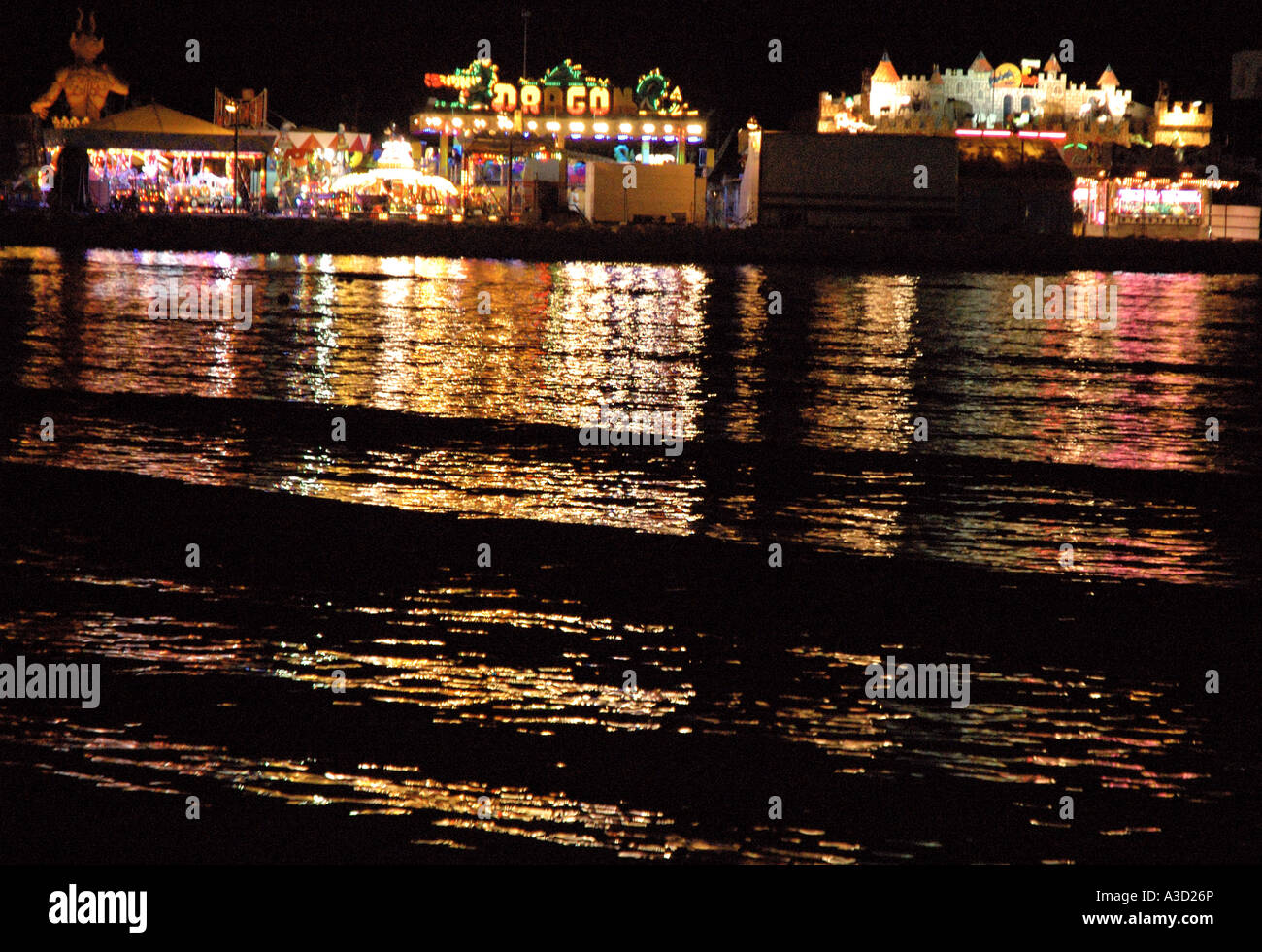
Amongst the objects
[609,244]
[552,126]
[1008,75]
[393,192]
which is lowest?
[609,244]

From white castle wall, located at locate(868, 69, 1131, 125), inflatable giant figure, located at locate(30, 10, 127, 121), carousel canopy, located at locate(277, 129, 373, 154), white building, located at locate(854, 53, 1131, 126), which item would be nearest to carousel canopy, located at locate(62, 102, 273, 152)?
carousel canopy, located at locate(277, 129, 373, 154)

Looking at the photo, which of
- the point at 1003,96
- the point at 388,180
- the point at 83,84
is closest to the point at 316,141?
the point at 388,180

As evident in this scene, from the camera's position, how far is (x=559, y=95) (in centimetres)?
5822

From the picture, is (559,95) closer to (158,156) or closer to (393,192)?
(393,192)

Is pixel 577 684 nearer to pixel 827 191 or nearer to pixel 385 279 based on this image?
pixel 385 279

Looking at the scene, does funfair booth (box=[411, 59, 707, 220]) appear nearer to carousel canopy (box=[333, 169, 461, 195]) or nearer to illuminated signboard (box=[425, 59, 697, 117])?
illuminated signboard (box=[425, 59, 697, 117])

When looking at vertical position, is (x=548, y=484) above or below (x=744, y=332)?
below

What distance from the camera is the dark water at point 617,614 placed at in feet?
17.0

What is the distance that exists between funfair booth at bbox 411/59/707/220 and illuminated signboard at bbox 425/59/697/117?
1.6 inches

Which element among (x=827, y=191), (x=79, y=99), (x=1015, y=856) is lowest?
(x=1015, y=856)

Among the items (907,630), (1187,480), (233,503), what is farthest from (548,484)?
(1187,480)

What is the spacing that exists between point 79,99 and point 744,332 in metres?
41.6

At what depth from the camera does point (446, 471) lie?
11.3 m

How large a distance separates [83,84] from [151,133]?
7.36m
